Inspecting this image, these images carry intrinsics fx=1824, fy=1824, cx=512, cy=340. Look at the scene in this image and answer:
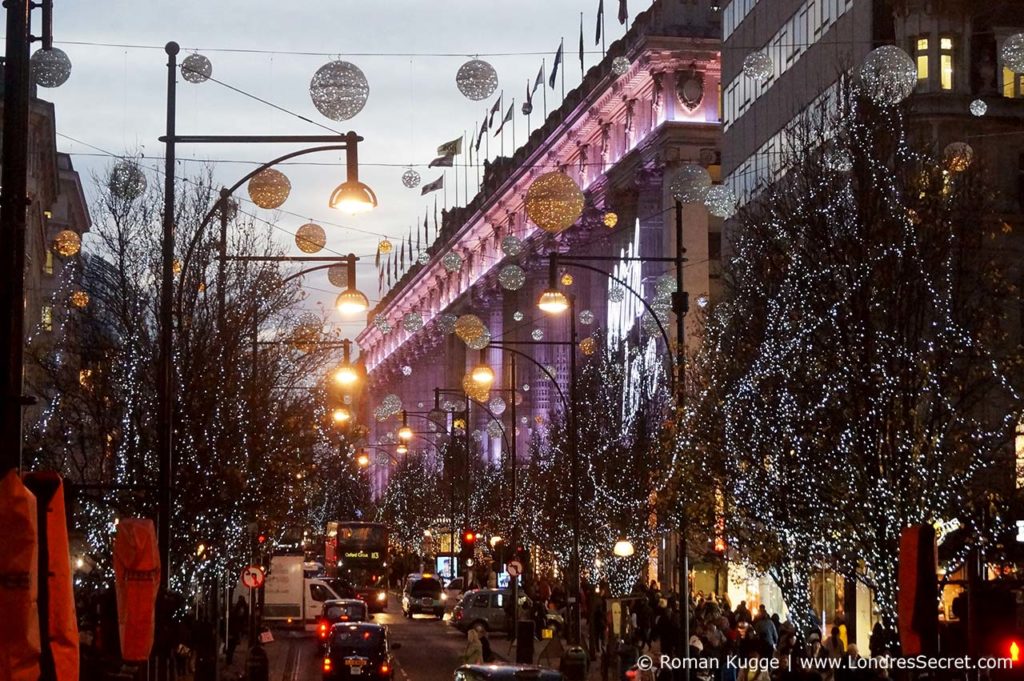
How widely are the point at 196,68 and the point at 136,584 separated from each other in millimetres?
12663

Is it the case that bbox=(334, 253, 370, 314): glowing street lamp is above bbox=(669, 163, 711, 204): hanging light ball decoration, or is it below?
below

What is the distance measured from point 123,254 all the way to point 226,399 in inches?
154

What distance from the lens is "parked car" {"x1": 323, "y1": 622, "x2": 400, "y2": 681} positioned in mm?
36344

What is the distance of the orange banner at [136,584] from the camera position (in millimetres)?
16266

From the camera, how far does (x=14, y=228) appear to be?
10.9m

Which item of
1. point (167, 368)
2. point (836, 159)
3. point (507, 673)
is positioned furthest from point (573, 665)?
point (167, 368)

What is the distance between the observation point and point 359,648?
36.5 metres

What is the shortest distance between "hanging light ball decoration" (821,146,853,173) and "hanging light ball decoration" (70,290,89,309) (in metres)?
17.4

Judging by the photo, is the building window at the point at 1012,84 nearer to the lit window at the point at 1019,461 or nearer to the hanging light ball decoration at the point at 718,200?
the lit window at the point at 1019,461

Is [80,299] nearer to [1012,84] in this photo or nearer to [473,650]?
[473,650]

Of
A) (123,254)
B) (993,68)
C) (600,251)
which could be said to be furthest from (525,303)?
(123,254)

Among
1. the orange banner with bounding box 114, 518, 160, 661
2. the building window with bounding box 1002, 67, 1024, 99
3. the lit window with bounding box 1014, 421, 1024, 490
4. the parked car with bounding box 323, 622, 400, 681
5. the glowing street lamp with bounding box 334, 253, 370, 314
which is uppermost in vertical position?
the building window with bounding box 1002, 67, 1024, 99

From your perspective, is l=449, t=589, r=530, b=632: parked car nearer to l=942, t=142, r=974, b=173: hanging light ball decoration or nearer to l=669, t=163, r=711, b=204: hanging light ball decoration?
l=669, t=163, r=711, b=204: hanging light ball decoration

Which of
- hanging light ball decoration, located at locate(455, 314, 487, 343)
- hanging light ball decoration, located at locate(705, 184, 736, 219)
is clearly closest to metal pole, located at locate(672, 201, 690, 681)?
hanging light ball decoration, located at locate(705, 184, 736, 219)
